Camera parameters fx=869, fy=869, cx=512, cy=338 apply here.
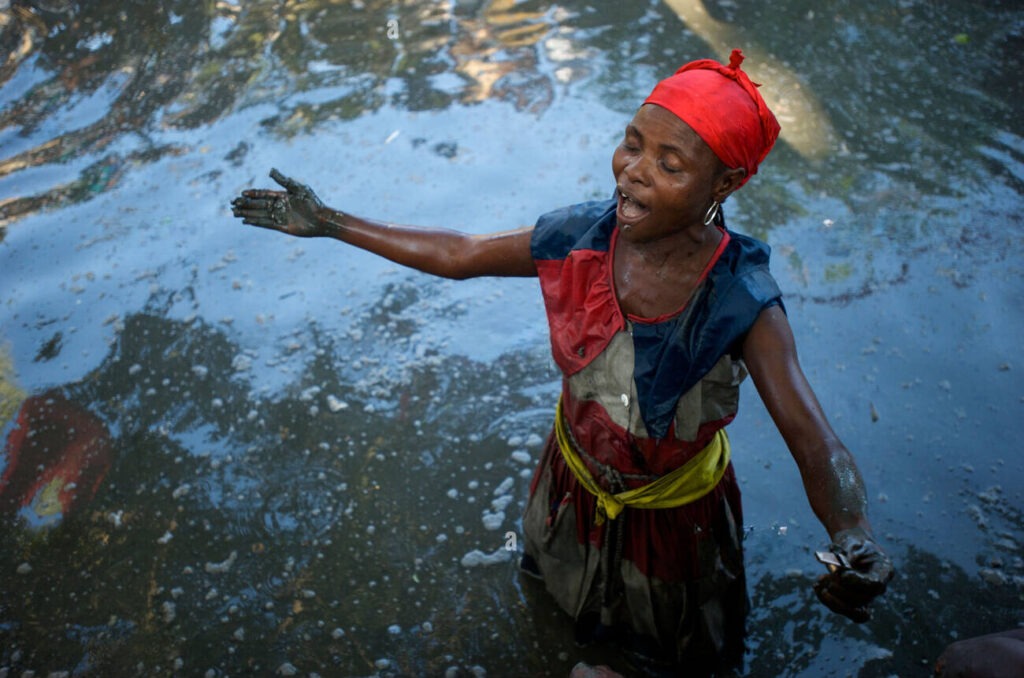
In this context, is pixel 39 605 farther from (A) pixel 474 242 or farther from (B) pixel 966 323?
(B) pixel 966 323

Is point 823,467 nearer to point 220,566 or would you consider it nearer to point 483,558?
point 483,558

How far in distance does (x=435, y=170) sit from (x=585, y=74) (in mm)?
1389

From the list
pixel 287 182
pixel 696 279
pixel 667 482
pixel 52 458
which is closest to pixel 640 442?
pixel 667 482

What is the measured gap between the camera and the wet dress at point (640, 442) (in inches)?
77.9

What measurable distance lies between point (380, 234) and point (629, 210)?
0.77 meters

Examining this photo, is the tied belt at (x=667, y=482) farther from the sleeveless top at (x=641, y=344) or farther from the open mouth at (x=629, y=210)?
the open mouth at (x=629, y=210)

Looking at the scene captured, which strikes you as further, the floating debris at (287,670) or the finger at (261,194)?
the floating debris at (287,670)

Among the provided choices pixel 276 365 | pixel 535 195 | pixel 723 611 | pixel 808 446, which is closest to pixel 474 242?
pixel 808 446

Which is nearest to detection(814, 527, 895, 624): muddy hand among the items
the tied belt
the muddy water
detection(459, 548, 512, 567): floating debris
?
the tied belt

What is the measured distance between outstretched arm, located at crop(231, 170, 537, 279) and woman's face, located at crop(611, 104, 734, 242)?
1.37ft

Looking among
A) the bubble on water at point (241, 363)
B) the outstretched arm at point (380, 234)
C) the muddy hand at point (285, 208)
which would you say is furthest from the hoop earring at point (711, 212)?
the bubble on water at point (241, 363)

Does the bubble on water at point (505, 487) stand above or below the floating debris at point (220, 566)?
below

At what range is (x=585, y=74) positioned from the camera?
17.8ft

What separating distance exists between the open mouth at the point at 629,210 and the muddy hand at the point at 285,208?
88cm
